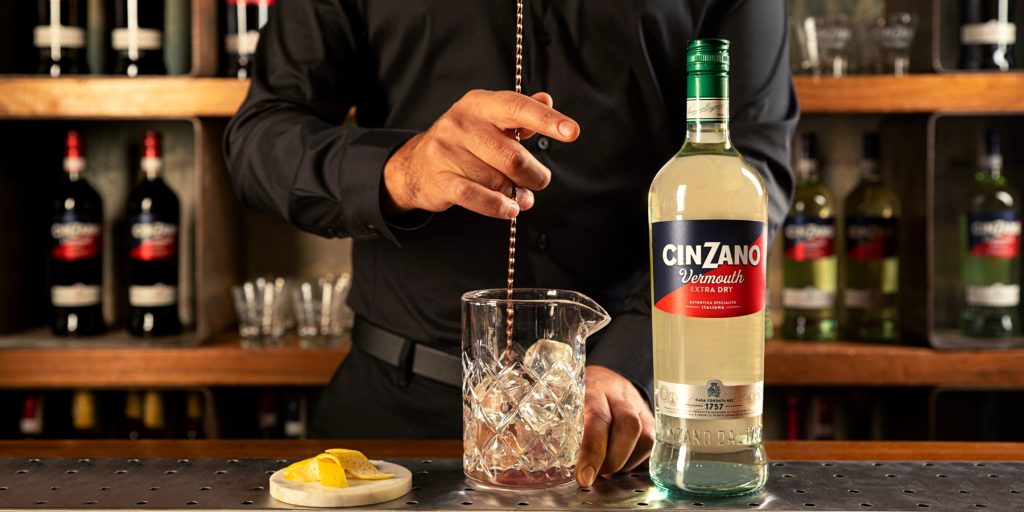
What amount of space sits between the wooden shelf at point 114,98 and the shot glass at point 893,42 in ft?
4.44

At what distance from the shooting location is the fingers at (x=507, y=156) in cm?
88

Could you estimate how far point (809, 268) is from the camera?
2.31 m

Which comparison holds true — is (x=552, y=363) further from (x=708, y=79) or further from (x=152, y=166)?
(x=152, y=166)

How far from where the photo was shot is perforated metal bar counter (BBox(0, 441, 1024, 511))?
80cm

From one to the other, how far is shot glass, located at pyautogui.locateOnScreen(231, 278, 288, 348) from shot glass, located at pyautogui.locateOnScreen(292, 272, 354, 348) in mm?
40

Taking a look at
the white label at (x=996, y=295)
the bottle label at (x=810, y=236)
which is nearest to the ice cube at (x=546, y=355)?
the bottle label at (x=810, y=236)

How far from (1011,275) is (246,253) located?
175cm

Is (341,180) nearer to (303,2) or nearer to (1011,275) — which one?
(303,2)

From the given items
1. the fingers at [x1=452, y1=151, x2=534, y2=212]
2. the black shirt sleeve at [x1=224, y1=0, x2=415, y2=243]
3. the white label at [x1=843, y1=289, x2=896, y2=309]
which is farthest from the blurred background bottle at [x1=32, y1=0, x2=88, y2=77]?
the white label at [x1=843, y1=289, x2=896, y2=309]

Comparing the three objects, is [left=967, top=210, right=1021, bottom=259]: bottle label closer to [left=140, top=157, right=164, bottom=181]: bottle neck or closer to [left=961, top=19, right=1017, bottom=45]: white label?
[left=961, top=19, right=1017, bottom=45]: white label

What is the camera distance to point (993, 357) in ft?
6.97

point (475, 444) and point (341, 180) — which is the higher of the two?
point (341, 180)

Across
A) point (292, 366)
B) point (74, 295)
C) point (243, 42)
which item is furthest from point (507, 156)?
point (74, 295)

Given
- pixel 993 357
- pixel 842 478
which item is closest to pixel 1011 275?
pixel 993 357
